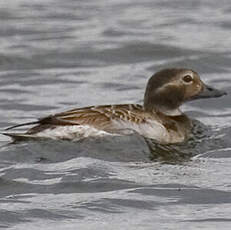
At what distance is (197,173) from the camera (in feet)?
36.8

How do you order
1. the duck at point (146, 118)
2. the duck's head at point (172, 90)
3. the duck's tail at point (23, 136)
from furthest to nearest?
the duck's head at point (172, 90)
the duck at point (146, 118)
the duck's tail at point (23, 136)

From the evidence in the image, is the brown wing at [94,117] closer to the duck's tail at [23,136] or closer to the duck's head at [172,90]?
the duck's tail at [23,136]

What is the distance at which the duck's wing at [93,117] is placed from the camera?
40.3 ft

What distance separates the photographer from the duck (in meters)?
12.3

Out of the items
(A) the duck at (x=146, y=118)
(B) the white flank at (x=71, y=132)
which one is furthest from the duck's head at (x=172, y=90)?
(B) the white flank at (x=71, y=132)

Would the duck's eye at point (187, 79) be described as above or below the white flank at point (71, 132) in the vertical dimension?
above

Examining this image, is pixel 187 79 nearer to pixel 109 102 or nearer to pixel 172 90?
pixel 172 90

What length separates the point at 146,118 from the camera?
12695 mm

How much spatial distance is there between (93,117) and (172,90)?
4.05ft

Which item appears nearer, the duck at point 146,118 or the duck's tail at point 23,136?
the duck's tail at point 23,136

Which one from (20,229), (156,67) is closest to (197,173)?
(20,229)

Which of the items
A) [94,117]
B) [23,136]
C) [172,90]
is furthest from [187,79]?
[23,136]

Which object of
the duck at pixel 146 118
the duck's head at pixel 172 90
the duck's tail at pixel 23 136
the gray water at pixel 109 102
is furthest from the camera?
the duck's head at pixel 172 90

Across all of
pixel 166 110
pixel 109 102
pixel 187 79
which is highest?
pixel 187 79
